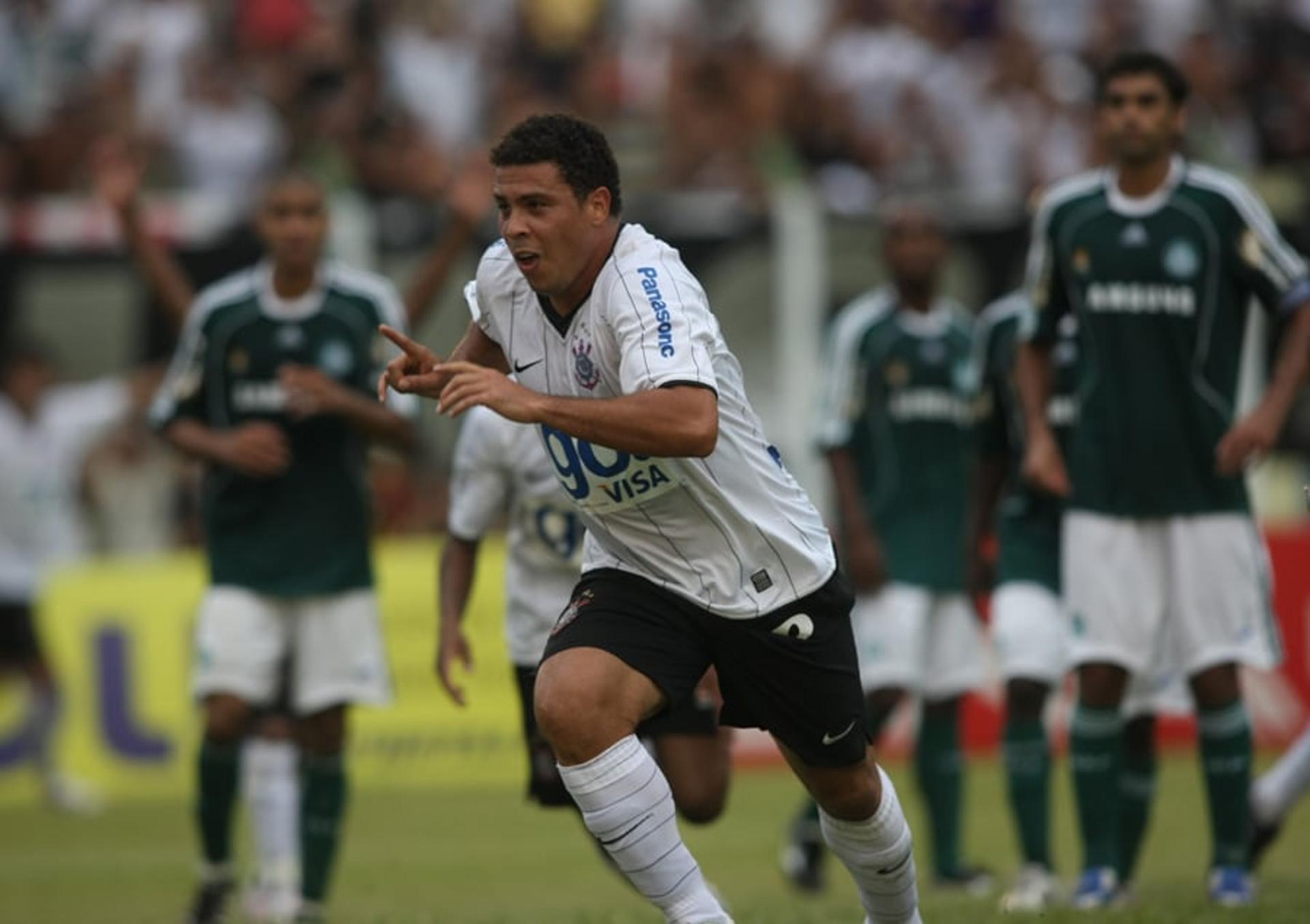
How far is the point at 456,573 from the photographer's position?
834 cm

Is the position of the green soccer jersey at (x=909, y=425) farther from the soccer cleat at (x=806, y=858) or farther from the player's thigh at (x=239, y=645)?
the player's thigh at (x=239, y=645)

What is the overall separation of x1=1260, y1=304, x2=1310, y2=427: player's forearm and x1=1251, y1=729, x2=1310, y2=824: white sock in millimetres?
1637

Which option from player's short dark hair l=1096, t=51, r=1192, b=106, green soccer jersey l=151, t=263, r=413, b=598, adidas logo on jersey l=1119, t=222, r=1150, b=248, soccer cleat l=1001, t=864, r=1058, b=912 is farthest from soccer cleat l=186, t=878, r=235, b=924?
player's short dark hair l=1096, t=51, r=1192, b=106

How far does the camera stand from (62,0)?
2006 cm

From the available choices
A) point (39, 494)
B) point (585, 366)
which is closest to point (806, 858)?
point (585, 366)

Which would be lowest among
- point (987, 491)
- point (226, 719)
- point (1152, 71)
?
point (226, 719)

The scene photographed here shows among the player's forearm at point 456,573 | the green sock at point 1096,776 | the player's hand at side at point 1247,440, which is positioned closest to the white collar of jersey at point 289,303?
the player's forearm at point 456,573

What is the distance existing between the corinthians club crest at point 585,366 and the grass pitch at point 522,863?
2.49 metres

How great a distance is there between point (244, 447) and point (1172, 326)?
3.71 meters

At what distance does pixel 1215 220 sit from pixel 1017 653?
221cm

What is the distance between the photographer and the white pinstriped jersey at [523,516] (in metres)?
8.38

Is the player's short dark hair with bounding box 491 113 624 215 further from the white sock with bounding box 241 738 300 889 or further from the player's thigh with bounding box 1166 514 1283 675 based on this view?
the white sock with bounding box 241 738 300 889

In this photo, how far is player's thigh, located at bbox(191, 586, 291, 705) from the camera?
9391mm

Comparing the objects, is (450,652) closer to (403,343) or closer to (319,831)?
(319,831)
